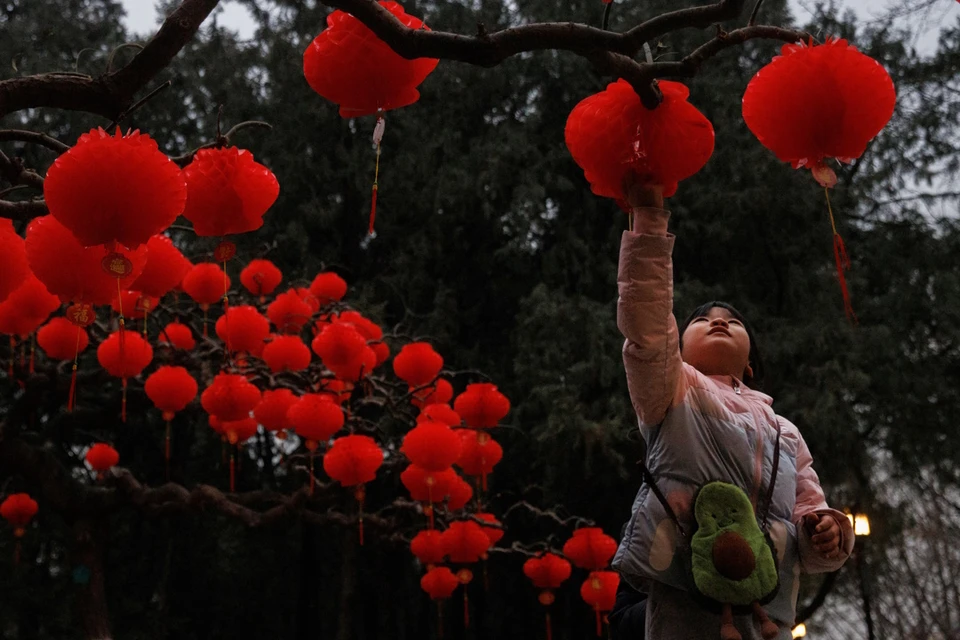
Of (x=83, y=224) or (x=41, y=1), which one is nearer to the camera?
(x=83, y=224)

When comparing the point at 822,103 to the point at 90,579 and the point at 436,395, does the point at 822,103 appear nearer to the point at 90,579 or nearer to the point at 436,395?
the point at 436,395

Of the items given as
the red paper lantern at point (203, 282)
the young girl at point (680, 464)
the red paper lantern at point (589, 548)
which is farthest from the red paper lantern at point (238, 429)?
the young girl at point (680, 464)

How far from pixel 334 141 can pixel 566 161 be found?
1.82 metres

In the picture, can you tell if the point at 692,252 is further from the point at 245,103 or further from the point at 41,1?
the point at 41,1

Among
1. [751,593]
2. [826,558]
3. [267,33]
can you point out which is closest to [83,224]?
[751,593]

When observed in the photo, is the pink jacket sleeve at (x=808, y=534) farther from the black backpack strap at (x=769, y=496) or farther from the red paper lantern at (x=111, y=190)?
the red paper lantern at (x=111, y=190)

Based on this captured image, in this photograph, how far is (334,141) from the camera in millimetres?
6887

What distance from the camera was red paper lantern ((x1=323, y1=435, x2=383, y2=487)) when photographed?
3.66 meters

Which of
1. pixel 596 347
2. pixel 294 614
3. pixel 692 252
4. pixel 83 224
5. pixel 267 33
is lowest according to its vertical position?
pixel 294 614

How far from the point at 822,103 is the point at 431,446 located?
7.73 ft

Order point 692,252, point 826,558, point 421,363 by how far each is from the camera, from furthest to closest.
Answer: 1. point 692,252
2. point 421,363
3. point 826,558

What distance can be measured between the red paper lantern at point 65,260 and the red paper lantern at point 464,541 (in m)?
2.75

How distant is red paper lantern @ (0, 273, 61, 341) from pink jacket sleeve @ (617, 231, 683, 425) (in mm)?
1696

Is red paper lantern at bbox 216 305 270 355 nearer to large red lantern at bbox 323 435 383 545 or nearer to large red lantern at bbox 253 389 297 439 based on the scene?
large red lantern at bbox 253 389 297 439
